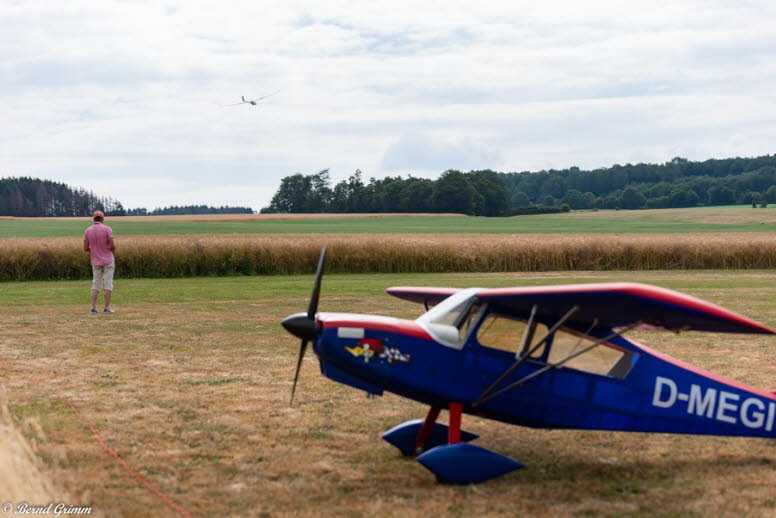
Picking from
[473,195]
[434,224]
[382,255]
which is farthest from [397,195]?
[382,255]

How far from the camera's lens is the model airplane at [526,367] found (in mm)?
6984

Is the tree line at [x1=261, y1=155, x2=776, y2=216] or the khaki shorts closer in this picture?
the khaki shorts

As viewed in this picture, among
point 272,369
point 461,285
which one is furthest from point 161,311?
point 461,285

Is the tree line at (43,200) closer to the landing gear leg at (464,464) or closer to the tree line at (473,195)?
the tree line at (473,195)

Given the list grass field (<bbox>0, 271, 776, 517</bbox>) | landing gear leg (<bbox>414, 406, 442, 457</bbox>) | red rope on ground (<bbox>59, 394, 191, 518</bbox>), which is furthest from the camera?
landing gear leg (<bbox>414, 406, 442, 457</bbox>)

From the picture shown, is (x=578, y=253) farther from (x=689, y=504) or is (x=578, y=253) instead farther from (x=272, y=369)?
(x=689, y=504)

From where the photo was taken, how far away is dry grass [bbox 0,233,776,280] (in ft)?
108

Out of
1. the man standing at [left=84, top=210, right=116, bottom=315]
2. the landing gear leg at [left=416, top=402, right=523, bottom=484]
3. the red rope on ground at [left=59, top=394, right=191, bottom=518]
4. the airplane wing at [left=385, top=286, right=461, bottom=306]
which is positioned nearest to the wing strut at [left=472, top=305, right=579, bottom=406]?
the landing gear leg at [left=416, top=402, right=523, bottom=484]

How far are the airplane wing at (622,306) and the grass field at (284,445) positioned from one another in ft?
4.57

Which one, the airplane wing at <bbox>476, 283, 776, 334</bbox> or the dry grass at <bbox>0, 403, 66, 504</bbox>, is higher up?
the airplane wing at <bbox>476, 283, 776, 334</bbox>

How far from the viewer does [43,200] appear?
435ft

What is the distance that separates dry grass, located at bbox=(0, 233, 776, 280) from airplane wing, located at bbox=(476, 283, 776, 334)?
93.9 feet

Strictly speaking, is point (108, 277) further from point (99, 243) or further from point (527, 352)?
point (527, 352)

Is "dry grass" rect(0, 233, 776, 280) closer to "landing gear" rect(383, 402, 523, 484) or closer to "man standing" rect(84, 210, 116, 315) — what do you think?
"man standing" rect(84, 210, 116, 315)
